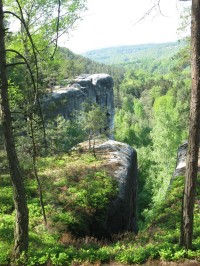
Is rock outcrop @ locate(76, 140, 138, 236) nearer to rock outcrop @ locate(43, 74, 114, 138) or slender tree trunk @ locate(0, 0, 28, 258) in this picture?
slender tree trunk @ locate(0, 0, 28, 258)

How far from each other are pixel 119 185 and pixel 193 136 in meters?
11.1

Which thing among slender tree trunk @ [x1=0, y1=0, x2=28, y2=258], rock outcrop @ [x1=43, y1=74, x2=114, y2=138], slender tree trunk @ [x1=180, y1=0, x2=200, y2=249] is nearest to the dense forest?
slender tree trunk @ [x1=0, y1=0, x2=28, y2=258]

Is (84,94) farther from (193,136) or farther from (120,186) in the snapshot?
(193,136)

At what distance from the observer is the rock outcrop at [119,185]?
17161mm

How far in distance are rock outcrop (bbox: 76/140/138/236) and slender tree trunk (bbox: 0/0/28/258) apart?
737 centimetres

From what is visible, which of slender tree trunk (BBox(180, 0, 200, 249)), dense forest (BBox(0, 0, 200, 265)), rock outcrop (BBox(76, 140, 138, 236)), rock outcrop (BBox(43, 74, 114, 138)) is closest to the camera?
slender tree trunk (BBox(180, 0, 200, 249))

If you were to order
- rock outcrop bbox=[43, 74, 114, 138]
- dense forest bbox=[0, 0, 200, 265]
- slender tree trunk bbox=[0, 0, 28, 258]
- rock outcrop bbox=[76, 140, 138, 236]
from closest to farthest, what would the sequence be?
slender tree trunk bbox=[0, 0, 28, 258] → dense forest bbox=[0, 0, 200, 265] → rock outcrop bbox=[76, 140, 138, 236] → rock outcrop bbox=[43, 74, 114, 138]

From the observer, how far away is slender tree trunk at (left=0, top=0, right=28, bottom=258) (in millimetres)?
7910

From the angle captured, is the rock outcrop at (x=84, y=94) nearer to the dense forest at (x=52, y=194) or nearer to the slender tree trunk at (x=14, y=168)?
the dense forest at (x=52, y=194)

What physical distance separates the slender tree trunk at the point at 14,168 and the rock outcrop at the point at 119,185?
24.2 ft

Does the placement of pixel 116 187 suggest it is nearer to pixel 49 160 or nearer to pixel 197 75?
pixel 49 160

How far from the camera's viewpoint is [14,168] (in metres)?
8.45

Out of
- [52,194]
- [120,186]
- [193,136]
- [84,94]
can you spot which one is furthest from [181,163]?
[84,94]

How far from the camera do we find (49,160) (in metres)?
24.7
